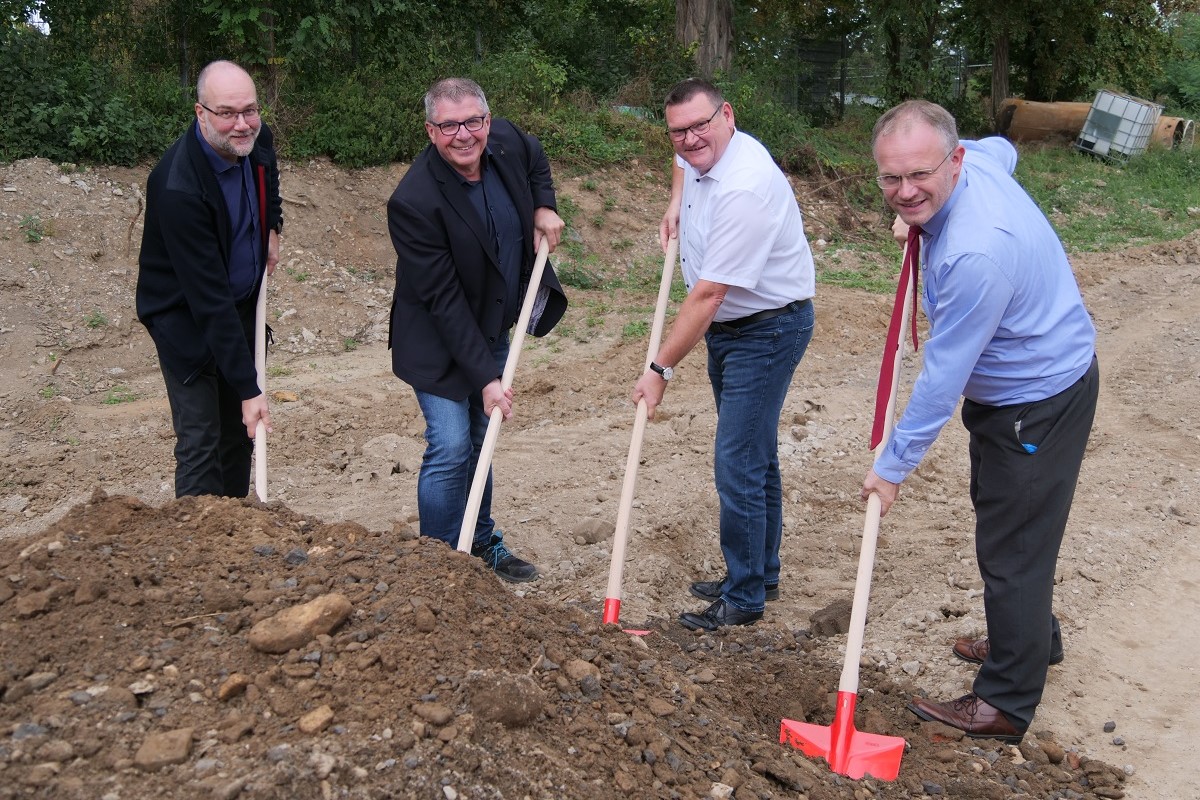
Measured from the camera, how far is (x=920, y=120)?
3.03m

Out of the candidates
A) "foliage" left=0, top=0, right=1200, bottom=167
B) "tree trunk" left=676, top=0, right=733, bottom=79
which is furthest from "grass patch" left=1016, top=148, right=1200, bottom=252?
"tree trunk" left=676, top=0, right=733, bottom=79

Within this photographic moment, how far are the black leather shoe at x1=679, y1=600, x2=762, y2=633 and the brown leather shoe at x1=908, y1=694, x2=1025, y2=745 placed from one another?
930 mm

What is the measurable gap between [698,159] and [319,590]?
1997 mm

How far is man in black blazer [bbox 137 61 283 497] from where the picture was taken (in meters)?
3.88

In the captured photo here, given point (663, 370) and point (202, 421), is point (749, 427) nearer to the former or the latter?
point (663, 370)

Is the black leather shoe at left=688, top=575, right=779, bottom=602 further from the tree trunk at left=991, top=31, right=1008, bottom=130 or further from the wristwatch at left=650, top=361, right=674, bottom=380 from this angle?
the tree trunk at left=991, top=31, right=1008, bottom=130

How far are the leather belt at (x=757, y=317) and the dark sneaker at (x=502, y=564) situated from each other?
150cm

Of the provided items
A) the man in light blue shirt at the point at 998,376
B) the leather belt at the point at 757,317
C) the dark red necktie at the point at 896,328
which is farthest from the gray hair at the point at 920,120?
the leather belt at the point at 757,317

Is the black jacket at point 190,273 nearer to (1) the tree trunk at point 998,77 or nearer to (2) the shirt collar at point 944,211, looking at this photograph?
(2) the shirt collar at point 944,211

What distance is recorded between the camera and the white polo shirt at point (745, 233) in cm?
372

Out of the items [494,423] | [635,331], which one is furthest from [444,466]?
[635,331]

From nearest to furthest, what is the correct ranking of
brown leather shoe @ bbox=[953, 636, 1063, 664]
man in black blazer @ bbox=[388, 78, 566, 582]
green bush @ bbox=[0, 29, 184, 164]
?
man in black blazer @ bbox=[388, 78, 566, 582] → brown leather shoe @ bbox=[953, 636, 1063, 664] → green bush @ bbox=[0, 29, 184, 164]

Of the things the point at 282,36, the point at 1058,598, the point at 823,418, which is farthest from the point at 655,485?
the point at 282,36

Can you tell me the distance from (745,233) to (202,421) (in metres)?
2.26
